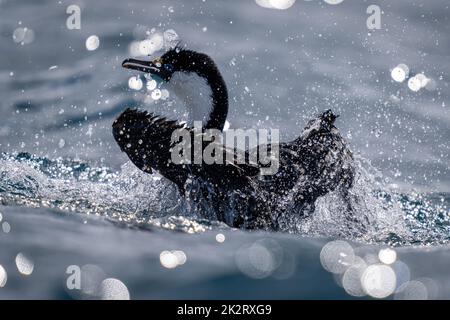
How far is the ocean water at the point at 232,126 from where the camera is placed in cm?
472

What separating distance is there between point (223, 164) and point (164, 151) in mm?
476

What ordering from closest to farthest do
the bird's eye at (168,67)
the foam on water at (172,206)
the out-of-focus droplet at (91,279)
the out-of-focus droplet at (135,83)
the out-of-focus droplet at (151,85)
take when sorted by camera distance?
the out-of-focus droplet at (91,279) < the foam on water at (172,206) < the bird's eye at (168,67) < the out-of-focus droplet at (151,85) < the out-of-focus droplet at (135,83)

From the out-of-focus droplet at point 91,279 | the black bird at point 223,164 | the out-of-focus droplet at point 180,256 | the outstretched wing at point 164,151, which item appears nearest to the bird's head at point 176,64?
the black bird at point 223,164

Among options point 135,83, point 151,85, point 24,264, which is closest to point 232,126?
point 151,85

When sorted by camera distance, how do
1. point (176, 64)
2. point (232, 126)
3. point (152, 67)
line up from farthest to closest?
1. point (232, 126)
2. point (152, 67)
3. point (176, 64)

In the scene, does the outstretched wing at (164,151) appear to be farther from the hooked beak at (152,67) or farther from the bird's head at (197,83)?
the hooked beak at (152,67)

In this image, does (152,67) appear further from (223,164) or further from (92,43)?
(92,43)

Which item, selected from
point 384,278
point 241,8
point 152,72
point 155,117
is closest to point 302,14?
point 241,8

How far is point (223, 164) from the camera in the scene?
595 cm

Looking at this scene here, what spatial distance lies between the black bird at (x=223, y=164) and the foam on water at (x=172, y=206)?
0.51ft

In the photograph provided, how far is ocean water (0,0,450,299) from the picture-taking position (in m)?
4.72

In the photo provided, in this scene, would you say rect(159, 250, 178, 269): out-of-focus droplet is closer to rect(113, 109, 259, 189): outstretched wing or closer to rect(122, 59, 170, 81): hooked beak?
rect(113, 109, 259, 189): outstretched wing

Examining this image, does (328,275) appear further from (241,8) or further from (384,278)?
(241,8)
